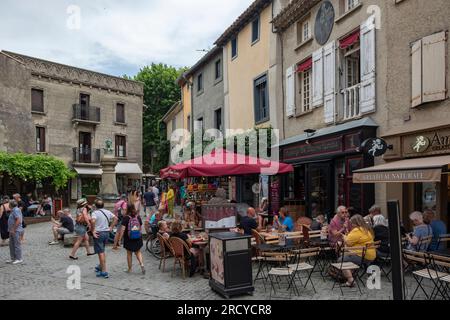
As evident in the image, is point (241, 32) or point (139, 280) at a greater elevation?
point (241, 32)

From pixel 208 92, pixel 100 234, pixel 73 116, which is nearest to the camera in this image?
pixel 100 234

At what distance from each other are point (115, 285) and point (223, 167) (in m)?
4.22

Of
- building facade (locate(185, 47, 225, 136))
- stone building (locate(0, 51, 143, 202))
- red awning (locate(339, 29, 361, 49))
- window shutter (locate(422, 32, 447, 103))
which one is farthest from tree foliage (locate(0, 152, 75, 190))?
window shutter (locate(422, 32, 447, 103))

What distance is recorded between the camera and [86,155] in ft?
101

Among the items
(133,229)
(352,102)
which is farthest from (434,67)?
(133,229)

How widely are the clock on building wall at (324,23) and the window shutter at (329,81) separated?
0.45 metres

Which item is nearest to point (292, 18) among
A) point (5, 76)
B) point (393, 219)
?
point (393, 219)

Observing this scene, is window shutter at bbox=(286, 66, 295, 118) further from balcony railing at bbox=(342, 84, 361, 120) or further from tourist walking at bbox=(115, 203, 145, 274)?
tourist walking at bbox=(115, 203, 145, 274)

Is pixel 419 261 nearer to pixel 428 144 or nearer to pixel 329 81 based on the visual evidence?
pixel 428 144

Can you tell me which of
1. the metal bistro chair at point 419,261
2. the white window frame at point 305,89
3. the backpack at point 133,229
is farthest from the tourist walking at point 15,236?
the white window frame at point 305,89

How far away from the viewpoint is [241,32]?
18.2 m

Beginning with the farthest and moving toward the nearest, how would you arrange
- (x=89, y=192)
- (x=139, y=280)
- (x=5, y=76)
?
(x=89, y=192) → (x=5, y=76) → (x=139, y=280)

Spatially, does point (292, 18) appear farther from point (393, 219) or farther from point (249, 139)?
point (393, 219)
